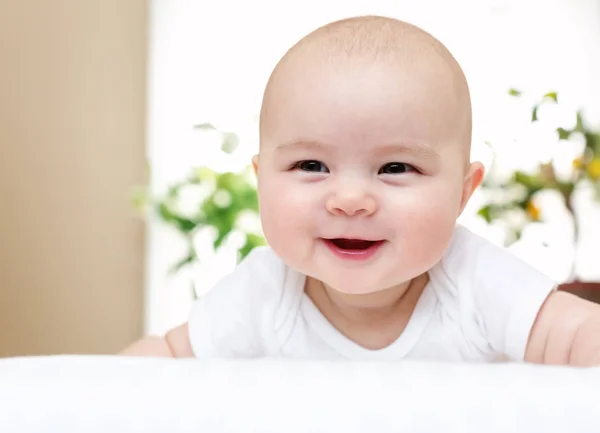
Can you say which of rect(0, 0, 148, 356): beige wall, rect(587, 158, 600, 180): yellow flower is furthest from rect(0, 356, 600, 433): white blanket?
rect(587, 158, 600, 180): yellow flower

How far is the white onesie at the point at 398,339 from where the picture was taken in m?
0.71

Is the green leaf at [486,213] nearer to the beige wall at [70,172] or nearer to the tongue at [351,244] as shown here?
the beige wall at [70,172]

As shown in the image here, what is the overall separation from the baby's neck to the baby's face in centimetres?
13

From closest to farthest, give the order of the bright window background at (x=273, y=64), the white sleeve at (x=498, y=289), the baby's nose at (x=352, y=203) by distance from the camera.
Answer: the baby's nose at (x=352, y=203)
the white sleeve at (x=498, y=289)
the bright window background at (x=273, y=64)

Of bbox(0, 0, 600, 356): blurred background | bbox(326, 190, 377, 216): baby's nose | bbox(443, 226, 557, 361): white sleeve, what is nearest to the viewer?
bbox(326, 190, 377, 216): baby's nose

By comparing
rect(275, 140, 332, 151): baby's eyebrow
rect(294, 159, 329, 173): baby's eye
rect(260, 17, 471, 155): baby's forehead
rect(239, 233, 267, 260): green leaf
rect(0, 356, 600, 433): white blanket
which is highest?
rect(260, 17, 471, 155): baby's forehead

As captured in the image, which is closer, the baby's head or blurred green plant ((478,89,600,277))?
the baby's head

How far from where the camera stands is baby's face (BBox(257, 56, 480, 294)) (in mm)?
560

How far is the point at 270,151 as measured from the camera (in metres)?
0.62

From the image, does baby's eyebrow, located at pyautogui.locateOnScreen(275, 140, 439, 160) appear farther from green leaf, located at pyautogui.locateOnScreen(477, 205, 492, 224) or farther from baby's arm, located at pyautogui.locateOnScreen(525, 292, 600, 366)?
green leaf, located at pyautogui.locateOnScreen(477, 205, 492, 224)

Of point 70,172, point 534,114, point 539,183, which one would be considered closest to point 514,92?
point 534,114

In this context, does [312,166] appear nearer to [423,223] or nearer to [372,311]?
[423,223]

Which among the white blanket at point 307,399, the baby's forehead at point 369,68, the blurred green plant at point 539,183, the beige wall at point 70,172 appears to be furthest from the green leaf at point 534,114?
the white blanket at point 307,399

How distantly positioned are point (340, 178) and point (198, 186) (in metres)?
1.36
